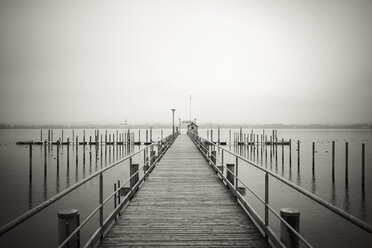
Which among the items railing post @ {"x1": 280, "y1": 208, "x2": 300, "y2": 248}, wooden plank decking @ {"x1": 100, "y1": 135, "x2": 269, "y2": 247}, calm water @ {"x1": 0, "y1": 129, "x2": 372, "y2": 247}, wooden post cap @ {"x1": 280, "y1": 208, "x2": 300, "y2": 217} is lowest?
A: calm water @ {"x1": 0, "y1": 129, "x2": 372, "y2": 247}

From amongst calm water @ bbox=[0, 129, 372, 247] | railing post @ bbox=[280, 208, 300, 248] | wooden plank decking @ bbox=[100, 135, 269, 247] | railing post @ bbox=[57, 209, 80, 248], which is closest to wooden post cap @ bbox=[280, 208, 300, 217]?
railing post @ bbox=[280, 208, 300, 248]

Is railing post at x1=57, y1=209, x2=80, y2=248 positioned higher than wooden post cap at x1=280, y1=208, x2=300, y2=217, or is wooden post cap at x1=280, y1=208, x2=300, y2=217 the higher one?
wooden post cap at x1=280, y1=208, x2=300, y2=217

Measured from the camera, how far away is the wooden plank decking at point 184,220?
4.79 meters

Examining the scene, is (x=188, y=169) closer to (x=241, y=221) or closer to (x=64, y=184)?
(x=241, y=221)

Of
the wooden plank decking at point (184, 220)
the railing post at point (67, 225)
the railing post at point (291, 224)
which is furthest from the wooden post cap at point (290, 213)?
the railing post at point (67, 225)

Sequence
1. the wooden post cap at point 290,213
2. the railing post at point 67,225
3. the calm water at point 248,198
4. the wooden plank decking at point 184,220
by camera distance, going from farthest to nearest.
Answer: the calm water at point 248,198, the wooden plank decking at point 184,220, the wooden post cap at point 290,213, the railing post at point 67,225

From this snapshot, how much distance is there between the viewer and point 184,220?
5.82 m

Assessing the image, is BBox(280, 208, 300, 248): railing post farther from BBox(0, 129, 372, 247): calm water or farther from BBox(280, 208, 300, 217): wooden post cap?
BBox(0, 129, 372, 247): calm water

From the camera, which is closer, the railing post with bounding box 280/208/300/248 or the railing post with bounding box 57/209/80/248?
the railing post with bounding box 57/209/80/248

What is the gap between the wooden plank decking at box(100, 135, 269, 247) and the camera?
15.7 feet

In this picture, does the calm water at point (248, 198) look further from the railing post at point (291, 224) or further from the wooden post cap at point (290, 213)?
the wooden post cap at point (290, 213)

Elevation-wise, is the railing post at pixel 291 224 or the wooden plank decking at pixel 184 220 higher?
the railing post at pixel 291 224

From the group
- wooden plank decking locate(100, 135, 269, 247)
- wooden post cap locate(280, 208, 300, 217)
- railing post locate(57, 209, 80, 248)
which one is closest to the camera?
railing post locate(57, 209, 80, 248)

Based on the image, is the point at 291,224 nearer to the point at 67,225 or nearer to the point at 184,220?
the point at 184,220
